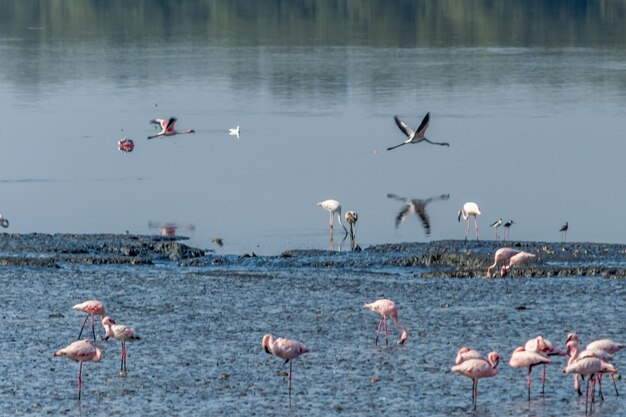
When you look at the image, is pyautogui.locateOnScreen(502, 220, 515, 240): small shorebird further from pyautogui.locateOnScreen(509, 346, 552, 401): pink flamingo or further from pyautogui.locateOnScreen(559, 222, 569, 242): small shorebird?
pyautogui.locateOnScreen(509, 346, 552, 401): pink flamingo

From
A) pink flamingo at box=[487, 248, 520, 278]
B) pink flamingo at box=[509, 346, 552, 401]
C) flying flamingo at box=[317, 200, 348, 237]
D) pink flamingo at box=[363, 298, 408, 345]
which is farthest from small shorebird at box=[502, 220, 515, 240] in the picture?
pink flamingo at box=[509, 346, 552, 401]

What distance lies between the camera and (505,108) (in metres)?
46.6

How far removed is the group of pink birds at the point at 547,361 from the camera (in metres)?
14.0

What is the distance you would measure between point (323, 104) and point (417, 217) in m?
20.2

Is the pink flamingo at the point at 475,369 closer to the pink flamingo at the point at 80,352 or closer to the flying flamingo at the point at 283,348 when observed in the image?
the flying flamingo at the point at 283,348

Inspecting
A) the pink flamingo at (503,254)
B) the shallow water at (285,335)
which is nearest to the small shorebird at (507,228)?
the pink flamingo at (503,254)

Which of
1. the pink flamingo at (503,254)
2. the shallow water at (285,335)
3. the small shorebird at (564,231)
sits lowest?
the shallow water at (285,335)

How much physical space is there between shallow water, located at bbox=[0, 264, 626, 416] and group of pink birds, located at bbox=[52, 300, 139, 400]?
26cm

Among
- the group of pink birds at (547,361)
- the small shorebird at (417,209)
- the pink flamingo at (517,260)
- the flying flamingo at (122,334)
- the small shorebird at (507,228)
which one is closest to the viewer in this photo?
the group of pink birds at (547,361)

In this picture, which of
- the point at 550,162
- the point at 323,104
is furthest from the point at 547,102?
the point at 550,162

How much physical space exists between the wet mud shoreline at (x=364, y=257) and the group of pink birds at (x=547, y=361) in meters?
6.15

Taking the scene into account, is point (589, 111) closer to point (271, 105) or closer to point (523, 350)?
point (271, 105)

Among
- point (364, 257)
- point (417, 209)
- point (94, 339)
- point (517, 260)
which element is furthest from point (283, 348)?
point (417, 209)

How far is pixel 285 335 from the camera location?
17688mm
